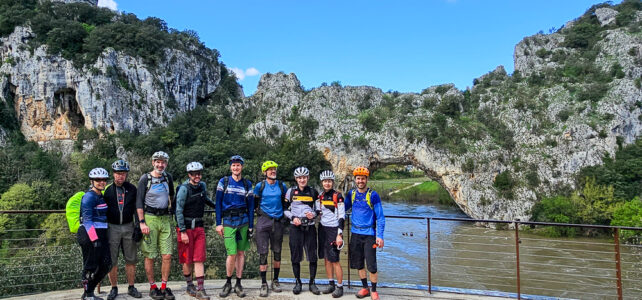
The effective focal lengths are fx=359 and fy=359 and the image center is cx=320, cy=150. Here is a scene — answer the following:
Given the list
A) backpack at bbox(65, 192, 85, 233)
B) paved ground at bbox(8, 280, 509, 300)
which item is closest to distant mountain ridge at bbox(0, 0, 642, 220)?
paved ground at bbox(8, 280, 509, 300)

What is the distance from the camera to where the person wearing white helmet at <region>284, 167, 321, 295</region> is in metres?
4.88

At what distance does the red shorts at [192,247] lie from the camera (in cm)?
466

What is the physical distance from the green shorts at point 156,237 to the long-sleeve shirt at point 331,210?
1996mm

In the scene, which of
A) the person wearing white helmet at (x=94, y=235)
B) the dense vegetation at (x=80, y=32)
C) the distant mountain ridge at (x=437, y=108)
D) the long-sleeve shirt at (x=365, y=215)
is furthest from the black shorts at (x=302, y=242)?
the dense vegetation at (x=80, y=32)

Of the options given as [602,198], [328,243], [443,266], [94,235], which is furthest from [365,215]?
[602,198]

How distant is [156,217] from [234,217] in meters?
0.97

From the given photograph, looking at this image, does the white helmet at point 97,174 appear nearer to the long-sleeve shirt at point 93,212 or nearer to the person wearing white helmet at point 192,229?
the long-sleeve shirt at point 93,212

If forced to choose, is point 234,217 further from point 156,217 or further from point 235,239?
point 156,217

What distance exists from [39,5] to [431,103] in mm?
49287

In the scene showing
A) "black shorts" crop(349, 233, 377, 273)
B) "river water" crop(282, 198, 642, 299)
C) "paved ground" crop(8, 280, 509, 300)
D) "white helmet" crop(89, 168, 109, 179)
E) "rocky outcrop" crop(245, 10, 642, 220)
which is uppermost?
"rocky outcrop" crop(245, 10, 642, 220)

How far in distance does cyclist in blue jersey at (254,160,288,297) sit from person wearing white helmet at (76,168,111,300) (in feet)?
6.01

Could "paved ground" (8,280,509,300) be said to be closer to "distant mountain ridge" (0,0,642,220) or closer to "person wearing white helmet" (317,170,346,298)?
"person wearing white helmet" (317,170,346,298)

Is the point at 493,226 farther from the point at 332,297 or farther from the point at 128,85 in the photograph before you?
the point at 128,85

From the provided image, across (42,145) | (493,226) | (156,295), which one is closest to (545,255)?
(493,226)
